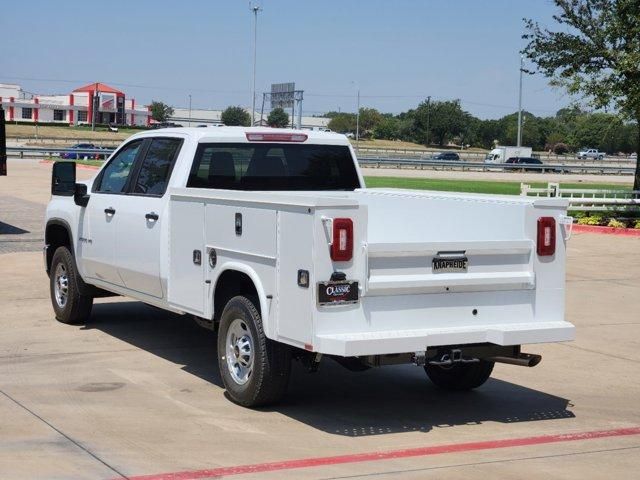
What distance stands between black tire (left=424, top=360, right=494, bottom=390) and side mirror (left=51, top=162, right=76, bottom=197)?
14.0 feet

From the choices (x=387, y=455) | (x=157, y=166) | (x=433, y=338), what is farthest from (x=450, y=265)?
(x=157, y=166)

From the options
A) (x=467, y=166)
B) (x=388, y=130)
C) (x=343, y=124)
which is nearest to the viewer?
(x=467, y=166)

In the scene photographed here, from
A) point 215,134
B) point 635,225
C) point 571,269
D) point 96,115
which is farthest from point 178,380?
point 96,115

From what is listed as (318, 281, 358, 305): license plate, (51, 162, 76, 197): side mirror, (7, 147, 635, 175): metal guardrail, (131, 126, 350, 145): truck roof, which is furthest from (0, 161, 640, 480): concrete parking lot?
(7, 147, 635, 175): metal guardrail

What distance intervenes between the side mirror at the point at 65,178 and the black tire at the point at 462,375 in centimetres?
428

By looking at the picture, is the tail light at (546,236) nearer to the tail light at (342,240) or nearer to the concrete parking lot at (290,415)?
the concrete parking lot at (290,415)

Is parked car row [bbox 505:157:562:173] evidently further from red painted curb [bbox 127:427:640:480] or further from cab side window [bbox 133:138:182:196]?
red painted curb [bbox 127:427:640:480]

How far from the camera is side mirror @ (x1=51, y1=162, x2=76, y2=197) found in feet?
35.4

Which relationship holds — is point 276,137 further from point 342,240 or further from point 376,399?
point 342,240

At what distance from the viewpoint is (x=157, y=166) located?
31.5 ft

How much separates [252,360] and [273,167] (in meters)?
2.56

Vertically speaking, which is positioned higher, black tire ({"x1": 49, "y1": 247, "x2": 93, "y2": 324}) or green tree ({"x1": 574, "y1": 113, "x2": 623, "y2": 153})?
green tree ({"x1": 574, "y1": 113, "x2": 623, "y2": 153})

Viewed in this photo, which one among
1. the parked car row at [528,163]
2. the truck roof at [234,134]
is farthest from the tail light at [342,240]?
the parked car row at [528,163]

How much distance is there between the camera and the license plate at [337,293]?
6938 mm
